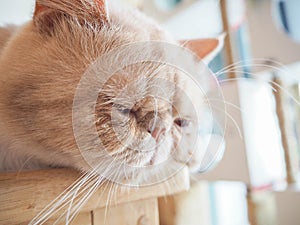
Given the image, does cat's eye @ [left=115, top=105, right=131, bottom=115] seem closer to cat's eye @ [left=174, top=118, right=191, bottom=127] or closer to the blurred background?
cat's eye @ [left=174, top=118, right=191, bottom=127]

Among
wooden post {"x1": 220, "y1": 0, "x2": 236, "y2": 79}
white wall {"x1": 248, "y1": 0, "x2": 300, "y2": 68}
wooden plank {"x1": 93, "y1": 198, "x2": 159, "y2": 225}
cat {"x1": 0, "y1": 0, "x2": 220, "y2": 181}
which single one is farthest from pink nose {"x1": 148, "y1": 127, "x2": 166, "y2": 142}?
white wall {"x1": 248, "y1": 0, "x2": 300, "y2": 68}

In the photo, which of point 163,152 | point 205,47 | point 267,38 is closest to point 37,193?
point 163,152

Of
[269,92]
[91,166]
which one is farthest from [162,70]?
[269,92]

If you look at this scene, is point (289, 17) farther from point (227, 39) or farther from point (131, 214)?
point (131, 214)

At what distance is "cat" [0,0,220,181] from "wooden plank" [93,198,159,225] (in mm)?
71

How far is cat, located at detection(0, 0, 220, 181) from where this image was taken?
38cm

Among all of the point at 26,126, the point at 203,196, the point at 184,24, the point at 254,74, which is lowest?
the point at 203,196

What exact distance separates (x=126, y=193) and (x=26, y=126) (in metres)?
0.17

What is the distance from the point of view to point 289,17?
664 millimetres

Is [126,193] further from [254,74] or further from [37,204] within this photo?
[254,74]

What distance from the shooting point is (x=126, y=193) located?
437 mm

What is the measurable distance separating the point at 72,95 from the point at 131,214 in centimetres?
20

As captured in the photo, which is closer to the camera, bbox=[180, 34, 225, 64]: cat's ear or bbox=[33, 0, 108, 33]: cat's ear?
bbox=[33, 0, 108, 33]: cat's ear

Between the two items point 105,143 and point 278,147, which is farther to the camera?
point 278,147
